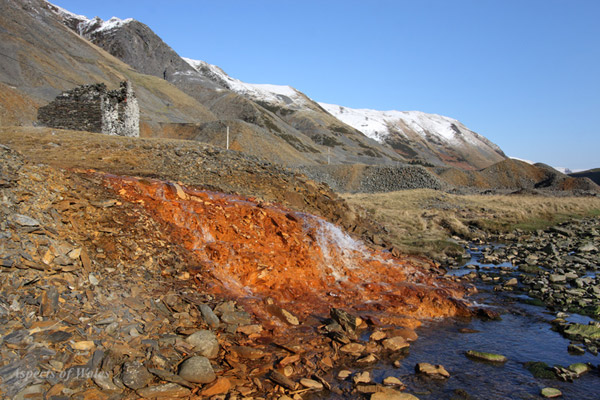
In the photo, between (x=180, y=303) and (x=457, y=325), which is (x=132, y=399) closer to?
(x=180, y=303)

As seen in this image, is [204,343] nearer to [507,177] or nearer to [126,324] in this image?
[126,324]

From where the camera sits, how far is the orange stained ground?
8.83 meters

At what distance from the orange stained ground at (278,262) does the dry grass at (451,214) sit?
503cm

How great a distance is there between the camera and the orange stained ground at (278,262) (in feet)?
29.0

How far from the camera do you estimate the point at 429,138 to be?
171 meters

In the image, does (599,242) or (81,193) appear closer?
(81,193)

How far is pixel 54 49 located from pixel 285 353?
68759 mm

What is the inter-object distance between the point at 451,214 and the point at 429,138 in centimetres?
15563

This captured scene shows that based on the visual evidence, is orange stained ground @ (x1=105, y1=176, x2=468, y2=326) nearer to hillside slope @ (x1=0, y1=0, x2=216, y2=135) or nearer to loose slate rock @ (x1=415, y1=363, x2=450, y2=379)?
loose slate rock @ (x1=415, y1=363, x2=450, y2=379)

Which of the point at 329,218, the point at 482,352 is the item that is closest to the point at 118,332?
the point at 482,352

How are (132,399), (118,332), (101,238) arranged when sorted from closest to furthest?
(132,399) → (118,332) → (101,238)

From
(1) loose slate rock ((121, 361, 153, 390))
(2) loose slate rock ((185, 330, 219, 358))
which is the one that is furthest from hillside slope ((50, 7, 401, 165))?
(1) loose slate rock ((121, 361, 153, 390))

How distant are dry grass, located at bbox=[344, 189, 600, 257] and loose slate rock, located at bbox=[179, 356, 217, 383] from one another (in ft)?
37.1

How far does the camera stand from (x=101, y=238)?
7.52 meters
